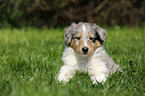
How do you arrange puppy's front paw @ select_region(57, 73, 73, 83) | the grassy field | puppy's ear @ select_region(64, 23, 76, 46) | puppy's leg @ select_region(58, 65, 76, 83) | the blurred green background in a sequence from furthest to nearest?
the blurred green background < puppy's ear @ select_region(64, 23, 76, 46) < puppy's leg @ select_region(58, 65, 76, 83) < puppy's front paw @ select_region(57, 73, 73, 83) < the grassy field

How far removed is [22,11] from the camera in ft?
36.7

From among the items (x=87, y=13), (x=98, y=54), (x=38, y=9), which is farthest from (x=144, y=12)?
(x=98, y=54)

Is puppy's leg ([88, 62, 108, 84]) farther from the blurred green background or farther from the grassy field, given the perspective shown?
the blurred green background

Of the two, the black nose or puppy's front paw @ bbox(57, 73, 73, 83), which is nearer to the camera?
puppy's front paw @ bbox(57, 73, 73, 83)

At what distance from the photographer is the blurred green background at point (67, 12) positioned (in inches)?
427

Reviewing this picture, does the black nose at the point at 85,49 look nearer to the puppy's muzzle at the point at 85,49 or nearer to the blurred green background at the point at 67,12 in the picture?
the puppy's muzzle at the point at 85,49

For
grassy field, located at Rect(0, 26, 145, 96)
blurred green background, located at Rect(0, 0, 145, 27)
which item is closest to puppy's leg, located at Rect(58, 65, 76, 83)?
grassy field, located at Rect(0, 26, 145, 96)

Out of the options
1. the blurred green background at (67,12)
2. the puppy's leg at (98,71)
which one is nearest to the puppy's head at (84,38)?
the puppy's leg at (98,71)

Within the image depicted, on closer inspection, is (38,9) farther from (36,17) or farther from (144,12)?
(144,12)

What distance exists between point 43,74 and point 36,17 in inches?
336

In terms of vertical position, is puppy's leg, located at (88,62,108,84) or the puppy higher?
the puppy

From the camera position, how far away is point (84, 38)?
156 inches

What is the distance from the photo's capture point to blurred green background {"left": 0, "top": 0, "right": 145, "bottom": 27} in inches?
427

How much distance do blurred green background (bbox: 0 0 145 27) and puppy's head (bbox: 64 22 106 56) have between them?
260 inches
